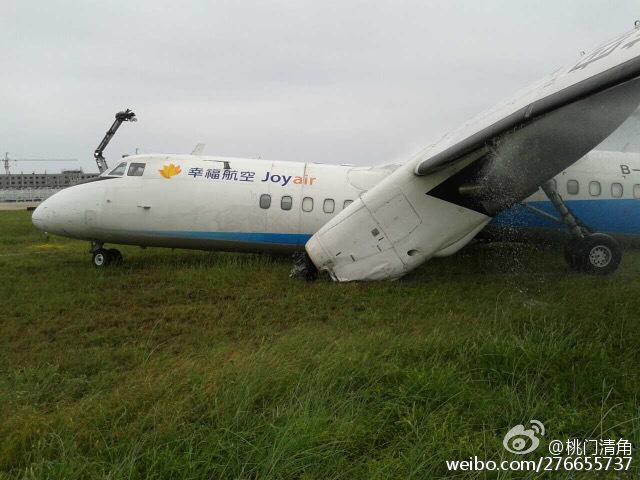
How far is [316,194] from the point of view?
10078 mm

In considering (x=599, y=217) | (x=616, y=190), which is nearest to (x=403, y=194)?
(x=599, y=217)

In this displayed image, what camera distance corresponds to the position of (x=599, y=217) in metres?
9.80

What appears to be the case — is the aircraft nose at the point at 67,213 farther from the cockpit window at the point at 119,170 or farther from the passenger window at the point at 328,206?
the passenger window at the point at 328,206

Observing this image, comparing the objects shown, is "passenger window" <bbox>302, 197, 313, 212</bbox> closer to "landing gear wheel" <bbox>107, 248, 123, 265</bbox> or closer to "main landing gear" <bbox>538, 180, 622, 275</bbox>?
"landing gear wheel" <bbox>107, 248, 123, 265</bbox>

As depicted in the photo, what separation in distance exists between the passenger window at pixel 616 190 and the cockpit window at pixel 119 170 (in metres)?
10.5

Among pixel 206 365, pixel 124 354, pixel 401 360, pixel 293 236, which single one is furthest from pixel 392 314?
pixel 293 236

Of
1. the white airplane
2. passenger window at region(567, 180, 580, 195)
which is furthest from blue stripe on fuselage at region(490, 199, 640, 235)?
passenger window at region(567, 180, 580, 195)

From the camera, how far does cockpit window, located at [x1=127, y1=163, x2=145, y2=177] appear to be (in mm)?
10242

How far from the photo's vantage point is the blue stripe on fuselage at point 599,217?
9.48m

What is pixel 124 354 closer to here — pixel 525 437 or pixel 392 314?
pixel 392 314

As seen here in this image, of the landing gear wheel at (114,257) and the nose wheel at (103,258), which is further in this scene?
the landing gear wheel at (114,257)

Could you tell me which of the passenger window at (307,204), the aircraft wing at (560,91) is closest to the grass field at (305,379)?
the aircraft wing at (560,91)

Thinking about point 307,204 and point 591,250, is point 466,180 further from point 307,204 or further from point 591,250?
point 307,204

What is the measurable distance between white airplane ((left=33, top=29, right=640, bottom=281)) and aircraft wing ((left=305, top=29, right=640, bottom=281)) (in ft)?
0.06
